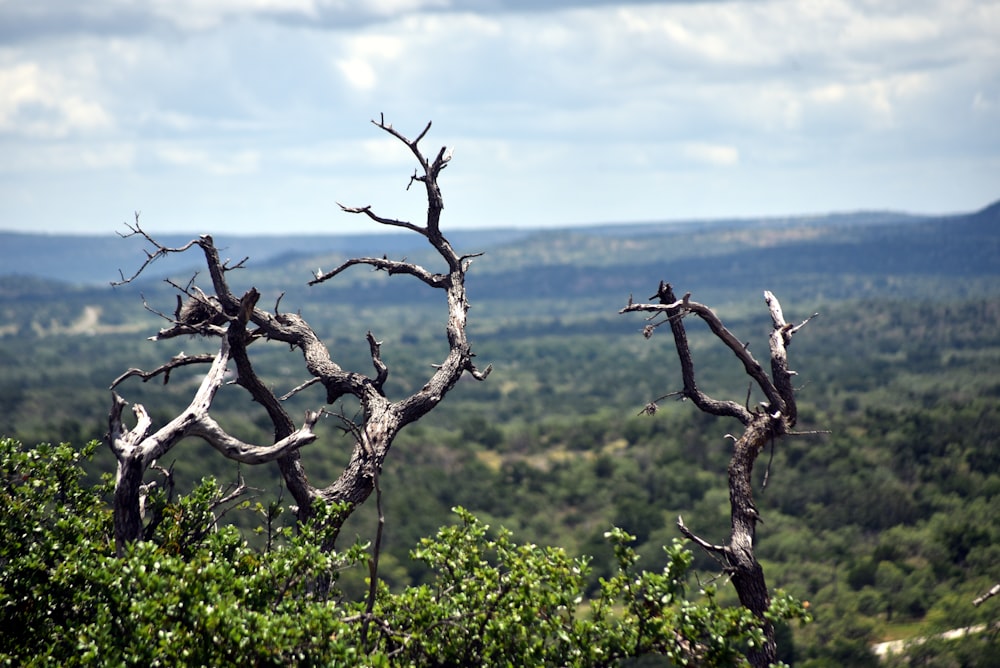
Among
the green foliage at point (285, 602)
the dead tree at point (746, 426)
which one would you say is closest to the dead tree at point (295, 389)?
the green foliage at point (285, 602)

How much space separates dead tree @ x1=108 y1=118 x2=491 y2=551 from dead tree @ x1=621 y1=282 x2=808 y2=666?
8.08 ft

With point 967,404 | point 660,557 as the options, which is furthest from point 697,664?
point 967,404

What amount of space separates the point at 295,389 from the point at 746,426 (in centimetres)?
485

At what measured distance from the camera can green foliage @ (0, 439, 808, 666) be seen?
9852 millimetres

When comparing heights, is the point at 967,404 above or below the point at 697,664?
below

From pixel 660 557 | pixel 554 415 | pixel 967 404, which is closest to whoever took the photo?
pixel 660 557

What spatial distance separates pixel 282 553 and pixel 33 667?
7.69ft

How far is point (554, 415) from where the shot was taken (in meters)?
184

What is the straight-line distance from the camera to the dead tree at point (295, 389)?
10.8m

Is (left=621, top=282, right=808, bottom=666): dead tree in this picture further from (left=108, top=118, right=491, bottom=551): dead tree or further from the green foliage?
(left=108, top=118, right=491, bottom=551): dead tree

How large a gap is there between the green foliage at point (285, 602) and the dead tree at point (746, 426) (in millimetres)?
456

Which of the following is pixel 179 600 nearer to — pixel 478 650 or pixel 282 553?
pixel 282 553

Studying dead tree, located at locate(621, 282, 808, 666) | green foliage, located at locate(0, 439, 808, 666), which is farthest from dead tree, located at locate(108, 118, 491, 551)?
dead tree, located at locate(621, 282, 808, 666)

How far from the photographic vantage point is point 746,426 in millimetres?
11945
